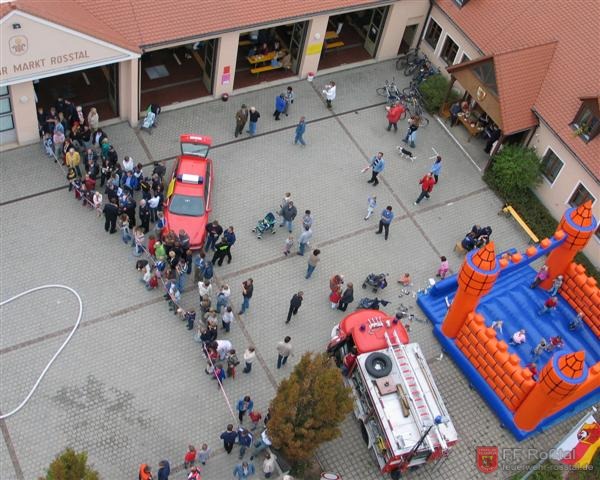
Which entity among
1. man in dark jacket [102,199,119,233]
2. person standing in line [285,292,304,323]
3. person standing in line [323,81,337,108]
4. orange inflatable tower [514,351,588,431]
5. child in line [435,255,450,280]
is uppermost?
person standing in line [323,81,337,108]

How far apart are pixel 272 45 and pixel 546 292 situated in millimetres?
15443

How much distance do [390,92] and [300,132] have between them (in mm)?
5436

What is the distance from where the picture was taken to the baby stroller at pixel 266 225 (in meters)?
26.4

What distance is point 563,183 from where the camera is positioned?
2836 centimetres

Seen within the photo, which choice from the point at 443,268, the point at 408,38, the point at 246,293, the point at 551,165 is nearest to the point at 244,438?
the point at 246,293

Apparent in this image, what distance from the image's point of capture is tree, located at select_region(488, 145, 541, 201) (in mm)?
28766

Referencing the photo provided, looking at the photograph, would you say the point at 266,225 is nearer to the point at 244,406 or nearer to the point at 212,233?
the point at 212,233

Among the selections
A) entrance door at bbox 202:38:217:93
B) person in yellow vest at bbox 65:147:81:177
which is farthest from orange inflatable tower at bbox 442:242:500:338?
person in yellow vest at bbox 65:147:81:177

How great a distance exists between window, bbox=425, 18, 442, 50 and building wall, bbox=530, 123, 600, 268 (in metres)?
6.91

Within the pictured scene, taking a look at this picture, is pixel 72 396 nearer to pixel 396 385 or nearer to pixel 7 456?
pixel 7 456

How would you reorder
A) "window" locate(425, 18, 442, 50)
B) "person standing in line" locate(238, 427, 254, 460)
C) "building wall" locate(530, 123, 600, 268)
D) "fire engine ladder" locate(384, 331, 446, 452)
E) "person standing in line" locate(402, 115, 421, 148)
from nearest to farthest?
"person standing in line" locate(238, 427, 254, 460) < "fire engine ladder" locate(384, 331, 446, 452) < "building wall" locate(530, 123, 600, 268) < "person standing in line" locate(402, 115, 421, 148) < "window" locate(425, 18, 442, 50)

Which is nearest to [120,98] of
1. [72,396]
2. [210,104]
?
[210,104]

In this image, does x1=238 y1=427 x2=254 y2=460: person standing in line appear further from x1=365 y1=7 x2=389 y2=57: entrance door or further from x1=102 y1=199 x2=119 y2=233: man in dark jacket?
x1=365 y1=7 x2=389 y2=57: entrance door

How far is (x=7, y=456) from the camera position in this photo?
20703 mm
